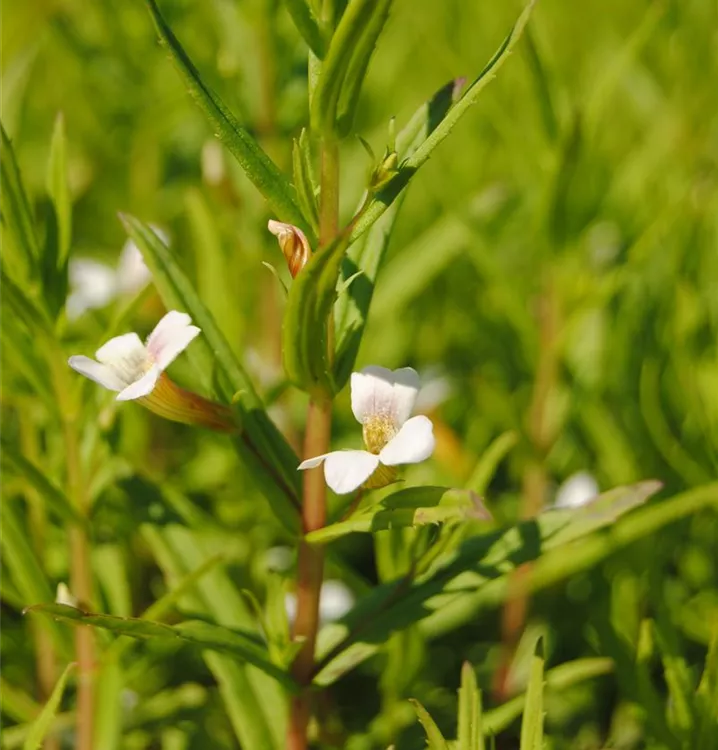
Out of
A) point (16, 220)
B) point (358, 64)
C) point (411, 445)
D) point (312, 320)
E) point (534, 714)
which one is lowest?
point (534, 714)

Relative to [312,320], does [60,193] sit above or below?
above

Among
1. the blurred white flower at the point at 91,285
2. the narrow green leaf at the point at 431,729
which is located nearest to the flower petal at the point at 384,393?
the narrow green leaf at the point at 431,729

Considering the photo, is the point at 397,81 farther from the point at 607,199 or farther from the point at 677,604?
the point at 677,604

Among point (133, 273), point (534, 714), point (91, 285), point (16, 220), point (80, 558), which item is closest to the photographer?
point (534, 714)

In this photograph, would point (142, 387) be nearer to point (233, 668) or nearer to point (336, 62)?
point (336, 62)

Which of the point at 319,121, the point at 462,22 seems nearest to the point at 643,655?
the point at 319,121

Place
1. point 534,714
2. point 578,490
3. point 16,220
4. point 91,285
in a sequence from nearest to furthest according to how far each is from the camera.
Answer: point 534,714 < point 16,220 < point 578,490 < point 91,285

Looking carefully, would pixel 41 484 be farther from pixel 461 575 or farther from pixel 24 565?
pixel 461 575

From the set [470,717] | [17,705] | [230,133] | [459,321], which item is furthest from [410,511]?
[459,321]

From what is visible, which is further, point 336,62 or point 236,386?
point 236,386
